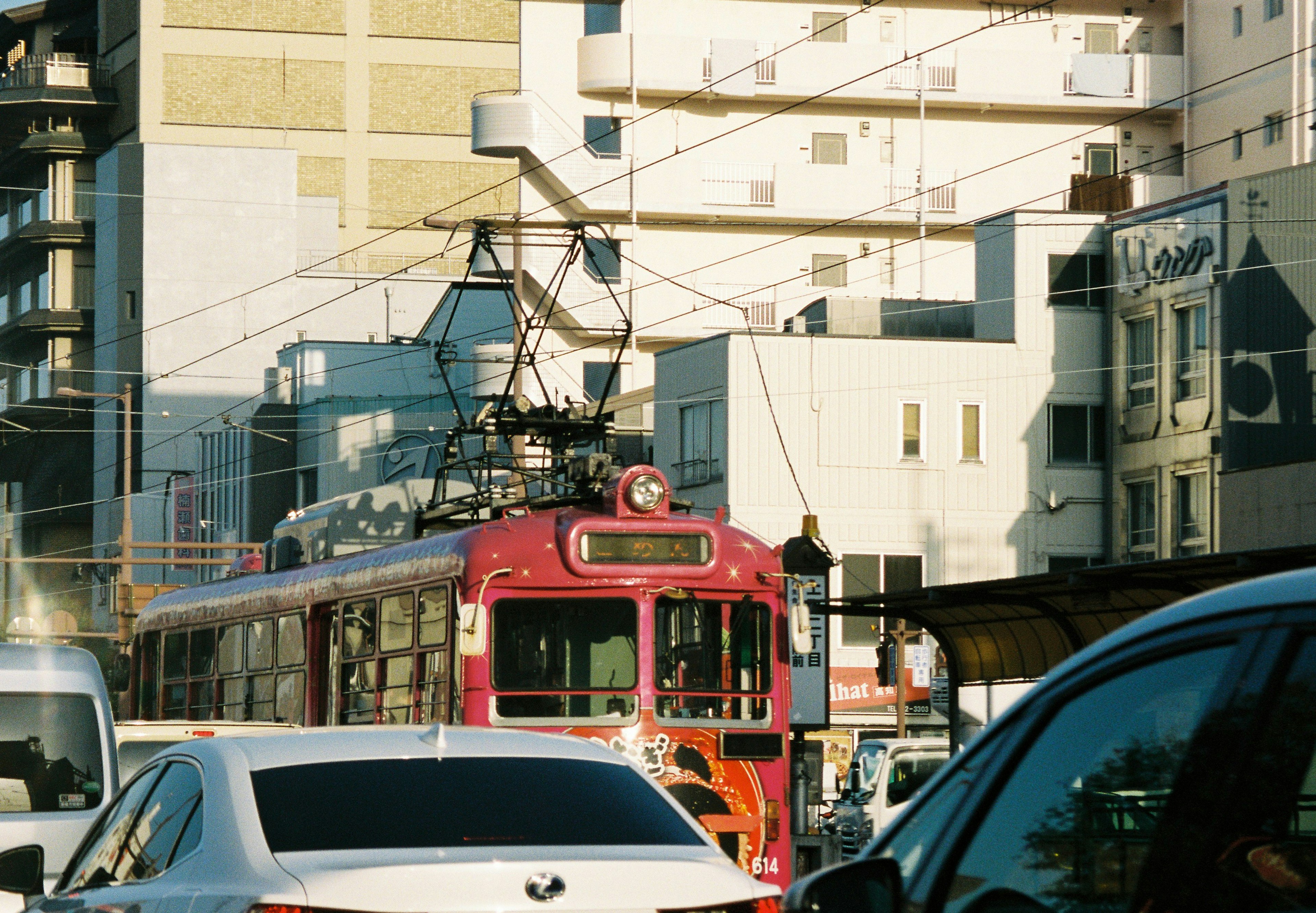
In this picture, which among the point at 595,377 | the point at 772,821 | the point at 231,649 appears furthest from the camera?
the point at 595,377

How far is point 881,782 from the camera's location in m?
23.0

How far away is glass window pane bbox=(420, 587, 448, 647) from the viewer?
1485 centimetres

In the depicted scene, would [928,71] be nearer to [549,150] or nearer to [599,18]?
[599,18]

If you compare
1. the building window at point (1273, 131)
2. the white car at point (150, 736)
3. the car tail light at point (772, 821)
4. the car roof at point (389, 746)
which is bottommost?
the car tail light at point (772, 821)

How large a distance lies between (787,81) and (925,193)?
4786 mm

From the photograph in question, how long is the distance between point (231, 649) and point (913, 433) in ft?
85.5

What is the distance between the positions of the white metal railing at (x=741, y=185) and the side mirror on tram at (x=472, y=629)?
4050 centimetres

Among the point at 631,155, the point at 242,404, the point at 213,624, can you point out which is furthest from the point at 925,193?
the point at 213,624

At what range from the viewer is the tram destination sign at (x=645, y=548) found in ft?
48.9

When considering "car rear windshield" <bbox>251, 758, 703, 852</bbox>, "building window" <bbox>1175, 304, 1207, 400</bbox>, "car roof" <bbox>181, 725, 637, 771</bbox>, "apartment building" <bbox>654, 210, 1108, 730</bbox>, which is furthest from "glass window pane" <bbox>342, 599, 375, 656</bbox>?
"building window" <bbox>1175, 304, 1207, 400</bbox>

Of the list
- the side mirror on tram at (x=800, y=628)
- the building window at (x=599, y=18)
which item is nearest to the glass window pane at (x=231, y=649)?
the side mirror on tram at (x=800, y=628)

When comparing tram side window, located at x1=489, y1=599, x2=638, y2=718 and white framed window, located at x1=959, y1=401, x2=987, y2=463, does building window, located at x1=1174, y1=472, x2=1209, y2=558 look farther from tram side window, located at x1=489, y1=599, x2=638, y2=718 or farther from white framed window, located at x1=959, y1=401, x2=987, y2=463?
tram side window, located at x1=489, y1=599, x2=638, y2=718

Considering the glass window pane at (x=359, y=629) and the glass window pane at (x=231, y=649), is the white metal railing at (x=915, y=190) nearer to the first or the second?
the glass window pane at (x=231, y=649)

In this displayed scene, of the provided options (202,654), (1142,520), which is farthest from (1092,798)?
(1142,520)
